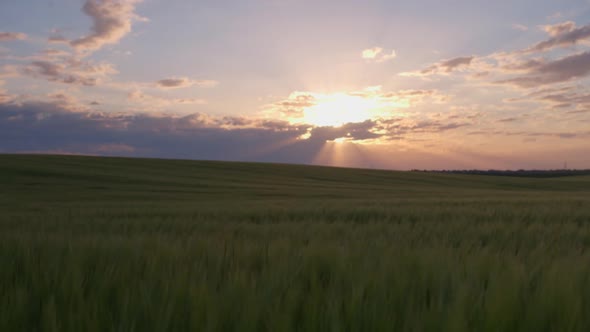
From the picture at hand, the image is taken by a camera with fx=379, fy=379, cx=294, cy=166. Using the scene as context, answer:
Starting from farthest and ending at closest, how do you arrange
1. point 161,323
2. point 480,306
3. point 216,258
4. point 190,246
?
point 190,246
point 216,258
point 480,306
point 161,323

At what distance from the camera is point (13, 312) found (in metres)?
0.95

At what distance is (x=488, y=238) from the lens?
11.3 feet

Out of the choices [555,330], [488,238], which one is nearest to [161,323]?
[555,330]

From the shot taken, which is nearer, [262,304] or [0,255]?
[262,304]

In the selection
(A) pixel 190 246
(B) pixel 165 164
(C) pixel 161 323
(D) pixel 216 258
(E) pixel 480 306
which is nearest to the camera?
(C) pixel 161 323

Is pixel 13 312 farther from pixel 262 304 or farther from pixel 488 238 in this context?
pixel 488 238

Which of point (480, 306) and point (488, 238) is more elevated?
point (480, 306)

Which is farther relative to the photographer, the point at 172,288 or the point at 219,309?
the point at 172,288

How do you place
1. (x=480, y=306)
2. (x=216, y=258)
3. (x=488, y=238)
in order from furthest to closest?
(x=488, y=238), (x=216, y=258), (x=480, y=306)

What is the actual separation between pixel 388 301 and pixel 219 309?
461mm

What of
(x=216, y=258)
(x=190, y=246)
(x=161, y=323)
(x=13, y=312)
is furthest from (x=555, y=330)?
(x=190, y=246)

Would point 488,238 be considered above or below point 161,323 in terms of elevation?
below

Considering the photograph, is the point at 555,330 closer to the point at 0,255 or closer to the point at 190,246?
the point at 190,246

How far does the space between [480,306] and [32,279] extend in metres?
1.40
